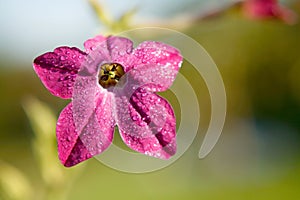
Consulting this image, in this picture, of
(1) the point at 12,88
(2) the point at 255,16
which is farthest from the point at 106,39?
(1) the point at 12,88

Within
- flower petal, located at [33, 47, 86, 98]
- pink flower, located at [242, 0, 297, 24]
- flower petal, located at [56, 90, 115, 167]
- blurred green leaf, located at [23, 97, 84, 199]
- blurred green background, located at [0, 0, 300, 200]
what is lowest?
flower petal, located at [56, 90, 115, 167]

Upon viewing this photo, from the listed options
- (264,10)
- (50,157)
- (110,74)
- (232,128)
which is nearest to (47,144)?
(50,157)

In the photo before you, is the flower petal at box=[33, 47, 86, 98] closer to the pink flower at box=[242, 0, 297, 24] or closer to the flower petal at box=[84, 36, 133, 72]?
the flower petal at box=[84, 36, 133, 72]

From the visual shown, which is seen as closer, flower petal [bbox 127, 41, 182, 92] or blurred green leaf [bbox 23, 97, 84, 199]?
flower petal [bbox 127, 41, 182, 92]

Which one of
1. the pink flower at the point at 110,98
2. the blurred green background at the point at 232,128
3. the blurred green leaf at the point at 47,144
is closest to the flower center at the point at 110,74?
the pink flower at the point at 110,98

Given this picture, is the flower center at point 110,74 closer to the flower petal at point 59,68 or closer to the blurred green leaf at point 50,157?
the flower petal at point 59,68

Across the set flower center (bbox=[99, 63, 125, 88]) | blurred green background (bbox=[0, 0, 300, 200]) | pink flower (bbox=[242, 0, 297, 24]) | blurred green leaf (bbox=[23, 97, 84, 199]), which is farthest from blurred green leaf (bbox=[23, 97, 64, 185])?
blurred green background (bbox=[0, 0, 300, 200])

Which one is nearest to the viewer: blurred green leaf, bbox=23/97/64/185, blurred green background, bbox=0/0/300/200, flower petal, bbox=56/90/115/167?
flower petal, bbox=56/90/115/167
